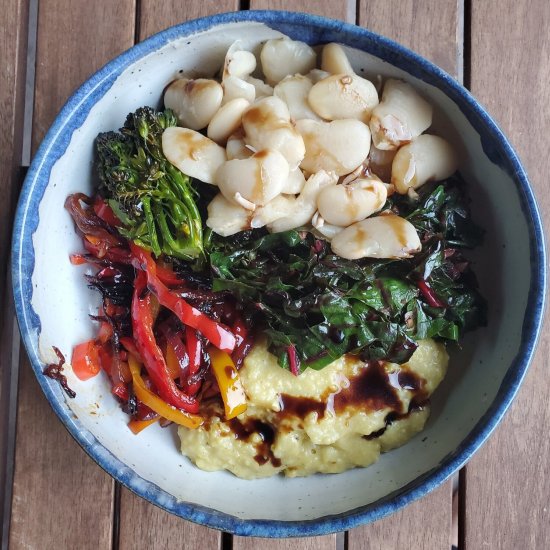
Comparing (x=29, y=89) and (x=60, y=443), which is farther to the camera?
(x=29, y=89)

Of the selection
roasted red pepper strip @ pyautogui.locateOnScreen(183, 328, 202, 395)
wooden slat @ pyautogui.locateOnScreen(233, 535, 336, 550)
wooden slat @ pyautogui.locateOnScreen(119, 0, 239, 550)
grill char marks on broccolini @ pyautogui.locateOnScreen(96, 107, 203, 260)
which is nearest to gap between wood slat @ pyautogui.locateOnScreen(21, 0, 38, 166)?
wooden slat @ pyautogui.locateOnScreen(119, 0, 239, 550)

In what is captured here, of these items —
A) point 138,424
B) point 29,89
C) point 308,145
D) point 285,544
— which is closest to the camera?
point 308,145

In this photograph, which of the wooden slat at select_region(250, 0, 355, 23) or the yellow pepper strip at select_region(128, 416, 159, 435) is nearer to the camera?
the yellow pepper strip at select_region(128, 416, 159, 435)

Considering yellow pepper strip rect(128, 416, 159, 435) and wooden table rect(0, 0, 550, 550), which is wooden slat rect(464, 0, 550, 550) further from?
yellow pepper strip rect(128, 416, 159, 435)

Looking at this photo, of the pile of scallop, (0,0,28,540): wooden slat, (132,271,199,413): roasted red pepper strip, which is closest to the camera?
the pile of scallop

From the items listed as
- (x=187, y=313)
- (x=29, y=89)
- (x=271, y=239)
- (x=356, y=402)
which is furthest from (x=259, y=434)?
(x=29, y=89)

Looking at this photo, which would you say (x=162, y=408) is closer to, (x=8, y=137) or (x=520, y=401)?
(x=8, y=137)
